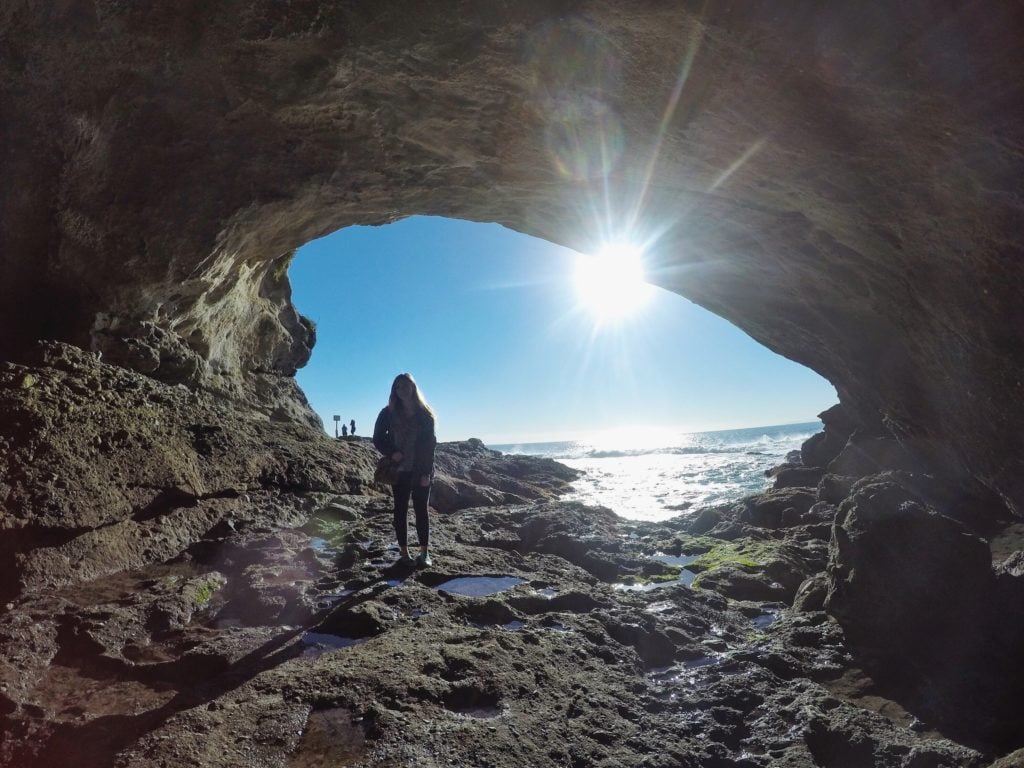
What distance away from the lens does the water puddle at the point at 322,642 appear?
430 cm

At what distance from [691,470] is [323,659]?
42368mm

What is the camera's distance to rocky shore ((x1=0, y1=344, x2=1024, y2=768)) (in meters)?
3.32

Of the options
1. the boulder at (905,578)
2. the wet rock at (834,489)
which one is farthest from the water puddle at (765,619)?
the wet rock at (834,489)

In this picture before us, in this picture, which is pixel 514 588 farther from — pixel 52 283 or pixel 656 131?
pixel 52 283

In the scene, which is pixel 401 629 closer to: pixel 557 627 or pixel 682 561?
pixel 557 627

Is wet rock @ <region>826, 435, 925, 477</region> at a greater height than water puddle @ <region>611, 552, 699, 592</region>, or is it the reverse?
wet rock @ <region>826, 435, 925, 477</region>

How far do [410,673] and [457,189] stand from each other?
8568 millimetres

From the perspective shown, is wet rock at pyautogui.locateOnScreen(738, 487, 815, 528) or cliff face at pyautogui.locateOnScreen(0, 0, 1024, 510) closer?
cliff face at pyautogui.locateOnScreen(0, 0, 1024, 510)

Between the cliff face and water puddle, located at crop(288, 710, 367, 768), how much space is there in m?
5.76

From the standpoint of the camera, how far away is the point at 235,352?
13.1 m

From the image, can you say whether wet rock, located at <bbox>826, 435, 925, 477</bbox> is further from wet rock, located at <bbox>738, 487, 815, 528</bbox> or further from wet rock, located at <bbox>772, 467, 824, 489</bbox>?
wet rock, located at <bbox>738, 487, 815, 528</bbox>

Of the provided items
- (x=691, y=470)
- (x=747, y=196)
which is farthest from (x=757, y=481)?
(x=747, y=196)

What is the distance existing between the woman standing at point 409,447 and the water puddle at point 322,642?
2.30 meters

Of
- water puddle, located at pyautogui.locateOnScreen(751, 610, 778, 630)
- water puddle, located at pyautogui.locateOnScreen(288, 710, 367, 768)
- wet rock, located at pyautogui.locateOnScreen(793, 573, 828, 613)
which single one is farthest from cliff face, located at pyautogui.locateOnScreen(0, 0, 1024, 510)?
water puddle, located at pyautogui.locateOnScreen(288, 710, 367, 768)
